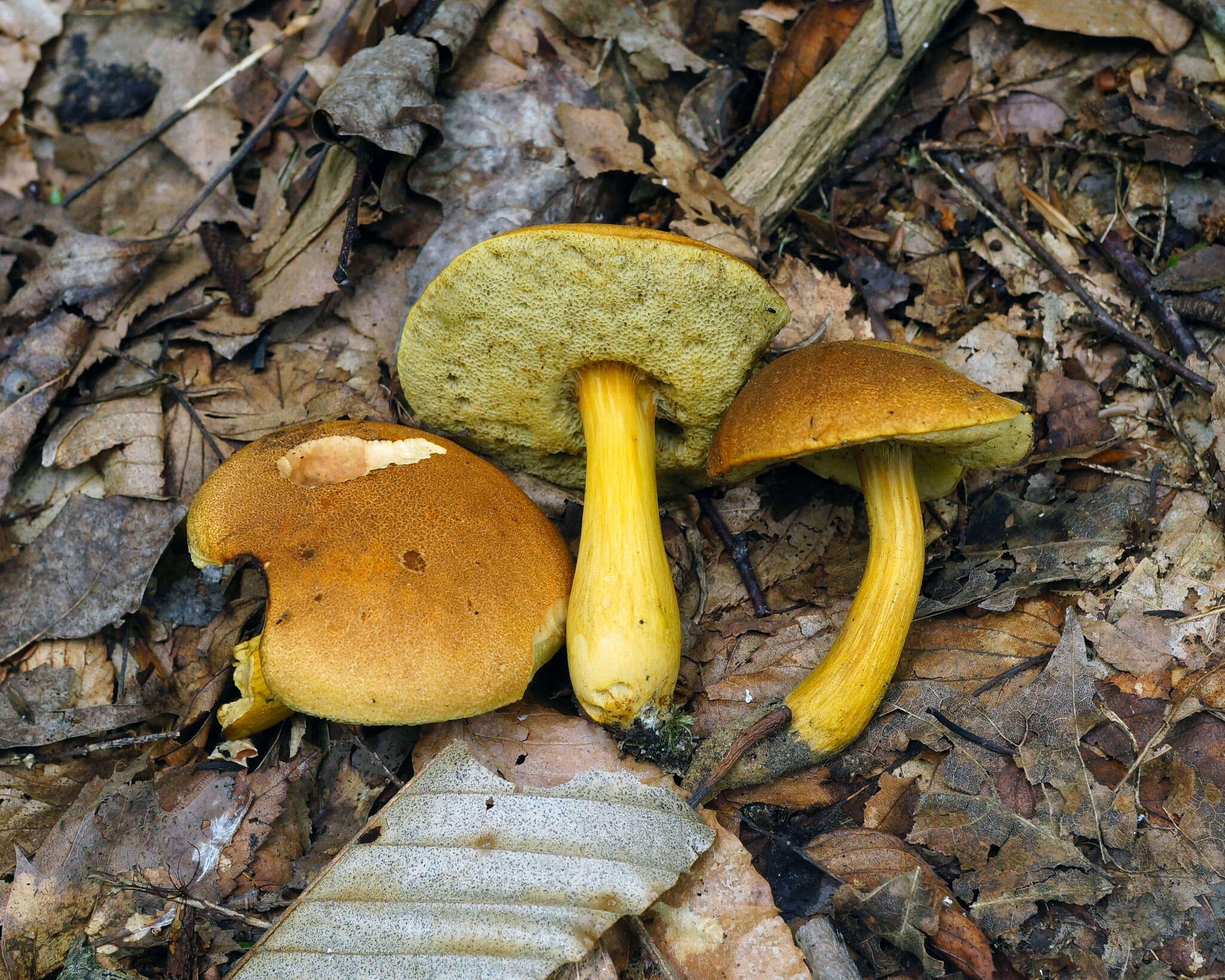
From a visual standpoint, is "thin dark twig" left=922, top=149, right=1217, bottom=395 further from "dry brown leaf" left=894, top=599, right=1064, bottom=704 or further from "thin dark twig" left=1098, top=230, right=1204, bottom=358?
"dry brown leaf" left=894, top=599, right=1064, bottom=704

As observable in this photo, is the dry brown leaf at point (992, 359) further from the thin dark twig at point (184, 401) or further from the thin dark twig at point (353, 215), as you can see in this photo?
the thin dark twig at point (184, 401)

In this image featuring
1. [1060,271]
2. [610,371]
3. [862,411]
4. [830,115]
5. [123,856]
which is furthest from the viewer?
[830,115]

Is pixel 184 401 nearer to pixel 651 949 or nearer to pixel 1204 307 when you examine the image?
pixel 651 949

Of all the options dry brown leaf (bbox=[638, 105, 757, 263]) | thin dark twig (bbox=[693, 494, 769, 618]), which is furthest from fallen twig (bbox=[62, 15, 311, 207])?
thin dark twig (bbox=[693, 494, 769, 618])

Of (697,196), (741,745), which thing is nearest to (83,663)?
(741,745)

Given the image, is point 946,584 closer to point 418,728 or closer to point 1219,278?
point 1219,278

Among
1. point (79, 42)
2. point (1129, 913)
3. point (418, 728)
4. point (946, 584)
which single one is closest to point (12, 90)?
→ point (79, 42)

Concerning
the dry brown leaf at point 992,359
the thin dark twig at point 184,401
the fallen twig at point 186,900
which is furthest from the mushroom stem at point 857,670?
the thin dark twig at point 184,401
